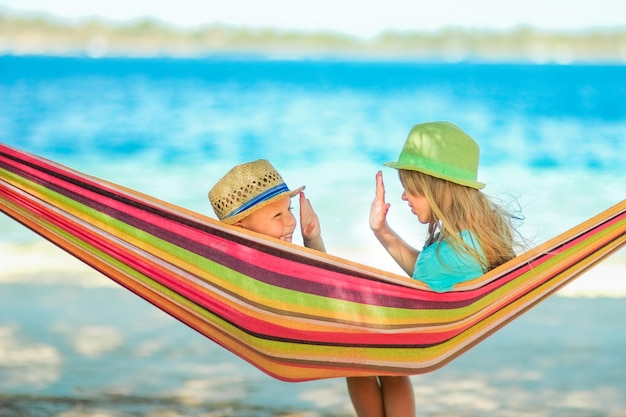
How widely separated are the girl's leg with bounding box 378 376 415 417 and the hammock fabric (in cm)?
16

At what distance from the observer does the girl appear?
1.98 meters

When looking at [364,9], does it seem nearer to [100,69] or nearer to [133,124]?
[100,69]

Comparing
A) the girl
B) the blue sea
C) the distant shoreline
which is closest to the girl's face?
the girl

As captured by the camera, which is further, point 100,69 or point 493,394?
point 100,69

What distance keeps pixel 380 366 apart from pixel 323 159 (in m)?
11.3

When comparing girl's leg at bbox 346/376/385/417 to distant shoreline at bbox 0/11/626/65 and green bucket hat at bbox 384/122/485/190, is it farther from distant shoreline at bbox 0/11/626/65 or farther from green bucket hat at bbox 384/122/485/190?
distant shoreline at bbox 0/11/626/65

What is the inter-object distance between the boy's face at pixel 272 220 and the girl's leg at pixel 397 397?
416 millimetres

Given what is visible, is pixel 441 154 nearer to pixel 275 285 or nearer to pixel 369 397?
pixel 275 285

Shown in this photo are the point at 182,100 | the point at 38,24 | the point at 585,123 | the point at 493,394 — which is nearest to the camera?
the point at 493,394

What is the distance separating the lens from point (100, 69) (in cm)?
3122

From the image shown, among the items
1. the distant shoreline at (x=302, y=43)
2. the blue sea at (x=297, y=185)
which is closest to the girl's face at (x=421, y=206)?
the blue sea at (x=297, y=185)

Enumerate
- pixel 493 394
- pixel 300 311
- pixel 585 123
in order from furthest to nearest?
1. pixel 585 123
2. pixel 493 394
3. pixel 300 311

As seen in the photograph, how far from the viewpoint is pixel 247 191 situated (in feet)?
6.86

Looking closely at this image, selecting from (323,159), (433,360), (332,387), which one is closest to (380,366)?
(433,360)
